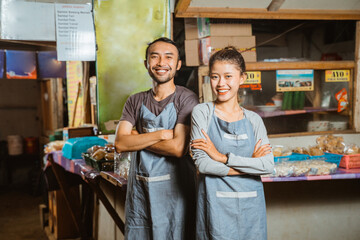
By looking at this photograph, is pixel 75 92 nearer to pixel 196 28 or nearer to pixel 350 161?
pixel 196 28

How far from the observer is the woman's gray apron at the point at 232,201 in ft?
6.37

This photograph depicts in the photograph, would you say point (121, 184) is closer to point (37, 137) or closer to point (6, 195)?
point (6, 195)

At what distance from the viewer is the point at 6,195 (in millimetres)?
7223

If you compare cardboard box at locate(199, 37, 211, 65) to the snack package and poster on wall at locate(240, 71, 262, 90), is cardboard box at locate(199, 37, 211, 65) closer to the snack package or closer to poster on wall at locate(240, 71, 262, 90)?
poster on wall at locate(240, 71, 262, 90)

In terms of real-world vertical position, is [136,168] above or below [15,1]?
below

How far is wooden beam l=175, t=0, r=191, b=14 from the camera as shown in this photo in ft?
10.5

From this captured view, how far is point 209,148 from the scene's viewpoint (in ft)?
6.36

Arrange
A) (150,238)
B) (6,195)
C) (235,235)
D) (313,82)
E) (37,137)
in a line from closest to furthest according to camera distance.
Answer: (235,235) < (150,238) < (313,82) < (6,195) < (37,137)

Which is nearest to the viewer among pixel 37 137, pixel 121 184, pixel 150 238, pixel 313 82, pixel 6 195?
pixel 150 238

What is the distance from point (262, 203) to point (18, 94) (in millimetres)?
7793

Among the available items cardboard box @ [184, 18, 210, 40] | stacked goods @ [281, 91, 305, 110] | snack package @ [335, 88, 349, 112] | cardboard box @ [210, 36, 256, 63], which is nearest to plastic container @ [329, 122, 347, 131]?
snack package @ [335, 88, 349, 112]

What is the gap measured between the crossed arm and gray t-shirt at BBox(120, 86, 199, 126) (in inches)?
3.0

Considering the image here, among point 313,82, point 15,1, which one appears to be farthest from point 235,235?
point 15,1

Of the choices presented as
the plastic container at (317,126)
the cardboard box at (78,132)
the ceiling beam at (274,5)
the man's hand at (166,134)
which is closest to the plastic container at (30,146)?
the cardboard box at (78,132)
